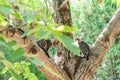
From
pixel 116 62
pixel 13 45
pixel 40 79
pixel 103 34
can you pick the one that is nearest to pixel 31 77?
pixel 103 34

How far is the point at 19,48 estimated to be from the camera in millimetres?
452

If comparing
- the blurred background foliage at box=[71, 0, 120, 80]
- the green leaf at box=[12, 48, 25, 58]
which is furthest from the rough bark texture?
the blurred background foliage at box=[71, 0, 120, 80]

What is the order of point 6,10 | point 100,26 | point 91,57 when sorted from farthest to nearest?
1. point 100,26
2. point 91,57
3. point 6,10

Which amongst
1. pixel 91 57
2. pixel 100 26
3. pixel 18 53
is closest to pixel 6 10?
pixel 18 53

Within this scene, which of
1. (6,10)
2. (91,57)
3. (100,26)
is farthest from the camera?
(100,26)

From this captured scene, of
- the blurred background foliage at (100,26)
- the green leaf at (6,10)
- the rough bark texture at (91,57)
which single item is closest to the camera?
the green leaf at (6,10)

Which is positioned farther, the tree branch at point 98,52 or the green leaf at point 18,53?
the tree branch at point 98,52

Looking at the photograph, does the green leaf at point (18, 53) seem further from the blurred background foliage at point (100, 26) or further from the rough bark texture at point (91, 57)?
the blurred background foliage at point (100, 26)

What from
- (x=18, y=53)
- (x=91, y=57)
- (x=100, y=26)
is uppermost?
(x=18, y=53)

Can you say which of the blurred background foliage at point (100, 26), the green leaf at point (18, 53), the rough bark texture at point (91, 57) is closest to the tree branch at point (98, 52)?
the rough bark texture at point (91, 57)

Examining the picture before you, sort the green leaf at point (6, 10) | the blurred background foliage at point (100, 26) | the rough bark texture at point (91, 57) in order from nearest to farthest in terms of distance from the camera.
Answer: the green leaf at point (6, 10), the rough bark texture at point (91, 57), the blurred background foliage at point (100, 26)

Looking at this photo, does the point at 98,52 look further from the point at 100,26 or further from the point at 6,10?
the point at 100,26

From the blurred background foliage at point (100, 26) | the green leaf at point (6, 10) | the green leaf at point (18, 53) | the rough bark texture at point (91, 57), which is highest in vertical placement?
the green leaf at point (6, 10)

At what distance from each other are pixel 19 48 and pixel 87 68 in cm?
151
